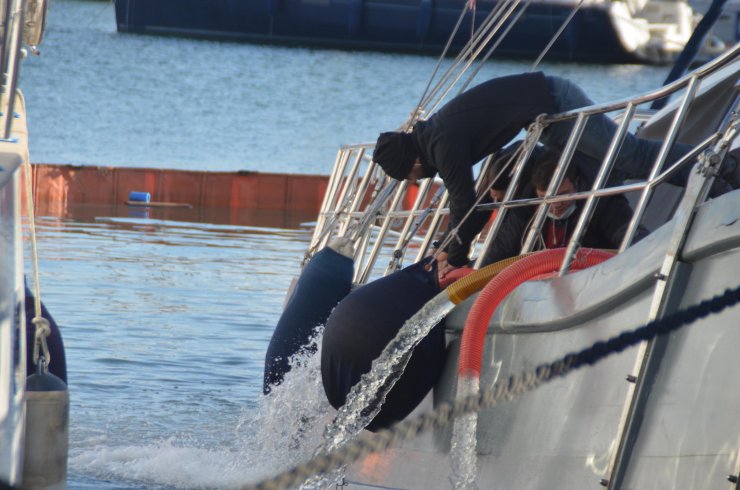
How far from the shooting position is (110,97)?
48.7 meters

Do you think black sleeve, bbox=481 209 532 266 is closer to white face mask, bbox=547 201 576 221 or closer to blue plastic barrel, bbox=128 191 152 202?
white face mask, bbox=547 201 576 221

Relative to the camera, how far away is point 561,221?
5391 mm

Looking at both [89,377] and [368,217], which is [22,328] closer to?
[368,217]

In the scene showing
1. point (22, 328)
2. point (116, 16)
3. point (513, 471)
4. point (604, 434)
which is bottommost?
point (513, 471)

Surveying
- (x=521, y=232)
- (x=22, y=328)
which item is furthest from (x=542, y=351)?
(x=22, y=328)

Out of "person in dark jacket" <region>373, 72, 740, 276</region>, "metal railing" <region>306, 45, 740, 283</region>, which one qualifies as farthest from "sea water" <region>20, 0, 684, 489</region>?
"person in dark jacket" <region>373, 72, 740, 276</region>

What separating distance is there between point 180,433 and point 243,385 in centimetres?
136

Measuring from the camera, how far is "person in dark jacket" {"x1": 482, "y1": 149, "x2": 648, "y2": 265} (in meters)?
5.38

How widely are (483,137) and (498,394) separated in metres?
2.48

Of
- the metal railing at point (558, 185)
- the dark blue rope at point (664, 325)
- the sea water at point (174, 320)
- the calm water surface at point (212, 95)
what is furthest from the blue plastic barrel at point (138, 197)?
the dark blue rope at point (664, 325)

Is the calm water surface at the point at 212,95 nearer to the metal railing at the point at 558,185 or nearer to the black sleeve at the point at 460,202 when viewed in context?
the metal railing at the point at 558,185

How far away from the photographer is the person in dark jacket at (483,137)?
17.7ft

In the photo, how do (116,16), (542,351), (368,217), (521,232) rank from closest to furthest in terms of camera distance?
(542,351)
(521,232)
(368,217)
(116,16)

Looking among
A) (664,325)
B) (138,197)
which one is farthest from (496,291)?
(138,197)
